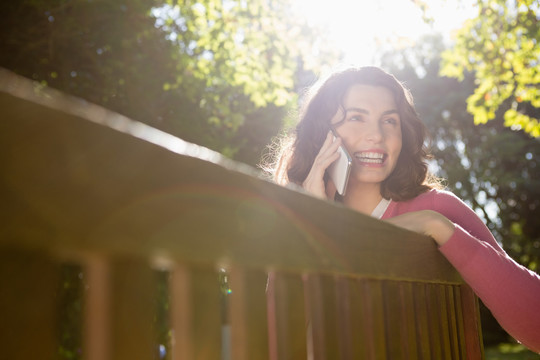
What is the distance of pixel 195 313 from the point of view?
2.84 feet

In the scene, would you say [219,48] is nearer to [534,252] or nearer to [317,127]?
[317,127]

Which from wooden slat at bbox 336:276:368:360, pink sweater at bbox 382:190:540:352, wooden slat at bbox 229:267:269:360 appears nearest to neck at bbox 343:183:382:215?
pink sweater at bbox 382:190:540:352

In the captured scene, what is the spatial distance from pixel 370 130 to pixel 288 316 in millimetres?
2244

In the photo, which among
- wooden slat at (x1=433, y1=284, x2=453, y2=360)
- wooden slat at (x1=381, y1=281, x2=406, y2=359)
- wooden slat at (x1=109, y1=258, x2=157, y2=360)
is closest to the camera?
wooden slat at (x1=109, y1=258, x2=157, y2=360)

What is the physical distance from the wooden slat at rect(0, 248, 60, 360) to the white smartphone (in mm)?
2591

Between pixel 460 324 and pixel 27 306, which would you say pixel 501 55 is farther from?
pixel 27 306

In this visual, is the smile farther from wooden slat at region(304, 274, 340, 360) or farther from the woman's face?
wooden slat at region(304, 274, 340, 360)

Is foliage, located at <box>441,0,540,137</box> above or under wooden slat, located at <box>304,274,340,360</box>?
above

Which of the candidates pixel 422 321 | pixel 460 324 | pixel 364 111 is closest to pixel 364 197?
pixel 364 111

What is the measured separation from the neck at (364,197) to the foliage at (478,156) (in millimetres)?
21031

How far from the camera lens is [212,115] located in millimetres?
10648

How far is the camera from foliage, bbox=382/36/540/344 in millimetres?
23719

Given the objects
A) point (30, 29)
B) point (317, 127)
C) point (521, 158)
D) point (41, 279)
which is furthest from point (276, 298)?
point (521, 158)

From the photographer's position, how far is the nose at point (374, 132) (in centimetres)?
329
